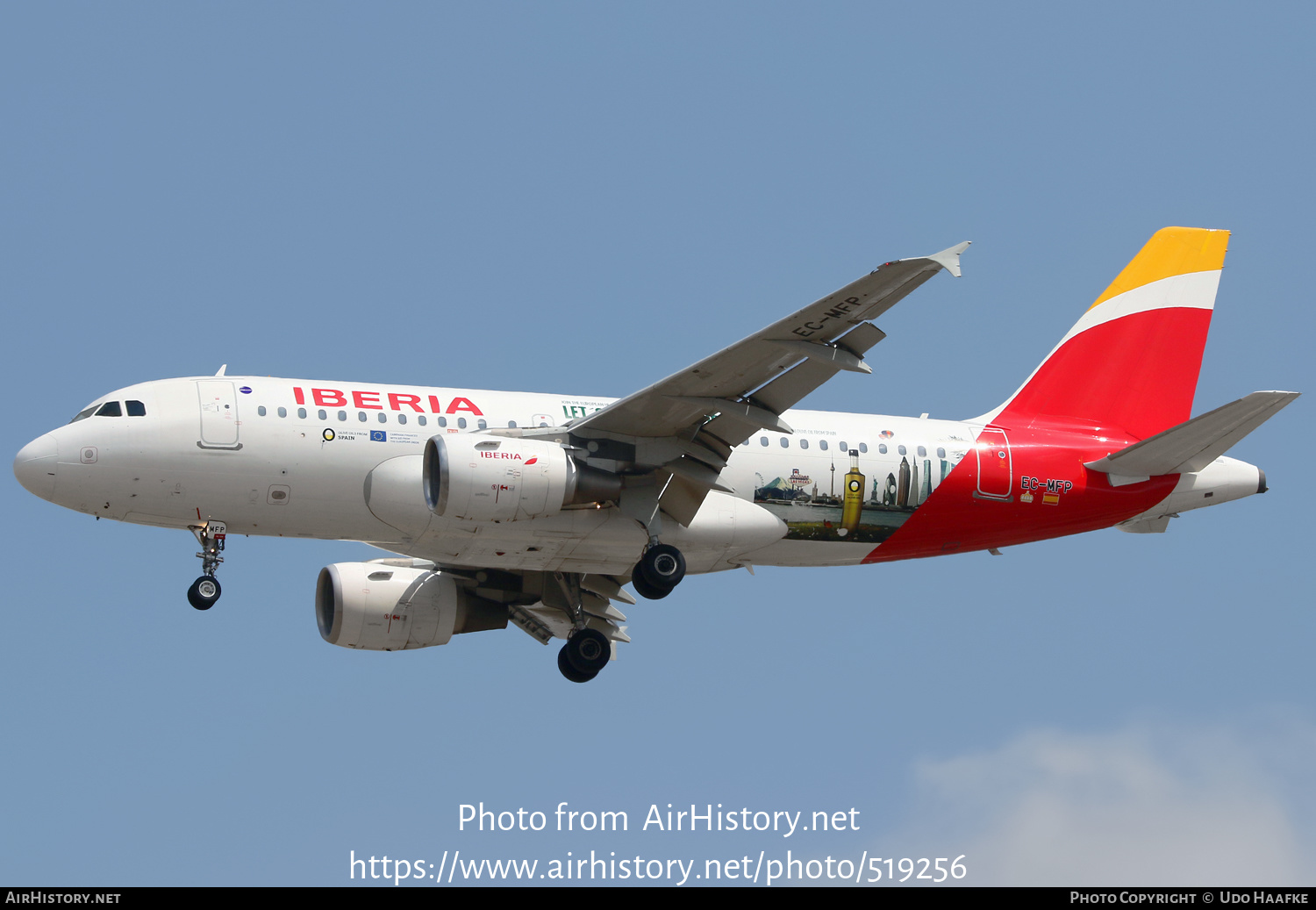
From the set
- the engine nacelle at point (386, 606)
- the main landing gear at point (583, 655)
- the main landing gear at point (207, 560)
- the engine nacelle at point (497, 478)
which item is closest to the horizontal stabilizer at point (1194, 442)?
the main landing gear at point (583, 655)

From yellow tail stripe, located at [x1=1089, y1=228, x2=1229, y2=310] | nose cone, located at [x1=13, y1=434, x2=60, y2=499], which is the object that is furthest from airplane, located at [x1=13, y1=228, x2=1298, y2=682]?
yellow tail stripe, located at [x1=1089, y1=228, x2=1229, y2=310]

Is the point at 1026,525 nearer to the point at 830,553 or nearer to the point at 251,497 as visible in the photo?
the point at 830,553

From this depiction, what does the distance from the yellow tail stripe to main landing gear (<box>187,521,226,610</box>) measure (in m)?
19.3

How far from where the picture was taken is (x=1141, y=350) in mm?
36625

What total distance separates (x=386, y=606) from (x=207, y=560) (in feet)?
17.2

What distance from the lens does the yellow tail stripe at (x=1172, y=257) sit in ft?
124

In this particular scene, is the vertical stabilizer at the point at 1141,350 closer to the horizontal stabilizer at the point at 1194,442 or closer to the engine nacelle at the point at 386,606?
the horizontal stabilizer at the point at 1194,442

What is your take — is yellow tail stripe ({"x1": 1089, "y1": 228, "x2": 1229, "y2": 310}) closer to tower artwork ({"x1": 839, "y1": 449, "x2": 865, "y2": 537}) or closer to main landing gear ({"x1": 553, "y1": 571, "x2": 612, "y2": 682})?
tower artwork ({"x1": 839, "y1": 449, "x2": 865, "y2": 537})

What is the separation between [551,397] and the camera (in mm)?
32375

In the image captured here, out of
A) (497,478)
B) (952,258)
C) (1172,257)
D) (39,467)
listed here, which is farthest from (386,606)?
(1172,257)

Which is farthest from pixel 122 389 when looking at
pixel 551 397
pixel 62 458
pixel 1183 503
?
pixel 1183 503

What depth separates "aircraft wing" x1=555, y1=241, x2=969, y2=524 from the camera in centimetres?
2681

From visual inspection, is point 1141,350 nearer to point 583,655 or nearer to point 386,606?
point 583,655

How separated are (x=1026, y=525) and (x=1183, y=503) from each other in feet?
11.0
